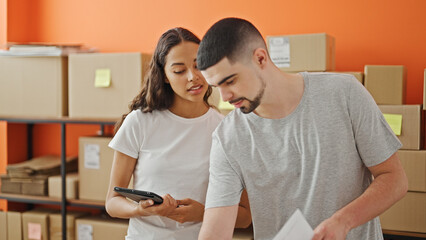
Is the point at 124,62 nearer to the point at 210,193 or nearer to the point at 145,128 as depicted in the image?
the point at 145,128

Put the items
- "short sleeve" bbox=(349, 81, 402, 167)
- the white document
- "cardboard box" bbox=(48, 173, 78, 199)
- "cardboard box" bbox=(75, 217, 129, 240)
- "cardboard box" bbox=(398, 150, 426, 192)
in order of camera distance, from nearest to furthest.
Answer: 1. the white document
2. "short sleeve" bbox=(349, 81, 402, 167)
3. "cardboard box" bbox=(398, 150, 426, 192)
4. "cardboard box" bbox=(75, 217, 129, 240)
5. "cardboard box" bbox=(48, 173, 78, 199)

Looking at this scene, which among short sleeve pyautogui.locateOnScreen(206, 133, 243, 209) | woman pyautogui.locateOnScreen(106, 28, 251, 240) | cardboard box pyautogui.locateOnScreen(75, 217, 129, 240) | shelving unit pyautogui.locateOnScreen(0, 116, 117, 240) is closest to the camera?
short sleeve pyautogui.locateOnScreen(206, 133, 243, 209)

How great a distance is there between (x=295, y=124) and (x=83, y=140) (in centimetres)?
194

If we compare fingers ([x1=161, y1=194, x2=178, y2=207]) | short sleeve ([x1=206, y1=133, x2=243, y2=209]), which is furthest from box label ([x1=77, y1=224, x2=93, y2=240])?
short sleeve ([x1=206, y1=133, x2=243, y2=209])

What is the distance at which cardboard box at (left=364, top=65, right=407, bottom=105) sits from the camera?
237cm

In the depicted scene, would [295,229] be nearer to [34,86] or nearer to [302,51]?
[302,51]

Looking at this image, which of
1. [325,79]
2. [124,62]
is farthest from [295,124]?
[124,62]

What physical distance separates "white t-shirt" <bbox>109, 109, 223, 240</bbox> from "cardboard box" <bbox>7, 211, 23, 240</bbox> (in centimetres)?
178

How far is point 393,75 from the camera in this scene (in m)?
2.38

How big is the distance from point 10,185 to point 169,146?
1.96m

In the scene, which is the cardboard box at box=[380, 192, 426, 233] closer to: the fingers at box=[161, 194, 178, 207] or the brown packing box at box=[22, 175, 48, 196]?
the fingers at box=[161, 194, 178, 207]

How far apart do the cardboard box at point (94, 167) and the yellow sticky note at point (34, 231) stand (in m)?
0.39

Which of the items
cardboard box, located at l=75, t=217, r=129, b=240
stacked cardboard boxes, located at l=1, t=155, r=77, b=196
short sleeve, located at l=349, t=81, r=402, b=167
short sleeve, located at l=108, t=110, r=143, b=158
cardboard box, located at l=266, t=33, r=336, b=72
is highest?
cardboard box, located at l=266, t=33, r=336, b=72

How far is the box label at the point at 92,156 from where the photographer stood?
2.97 meters
